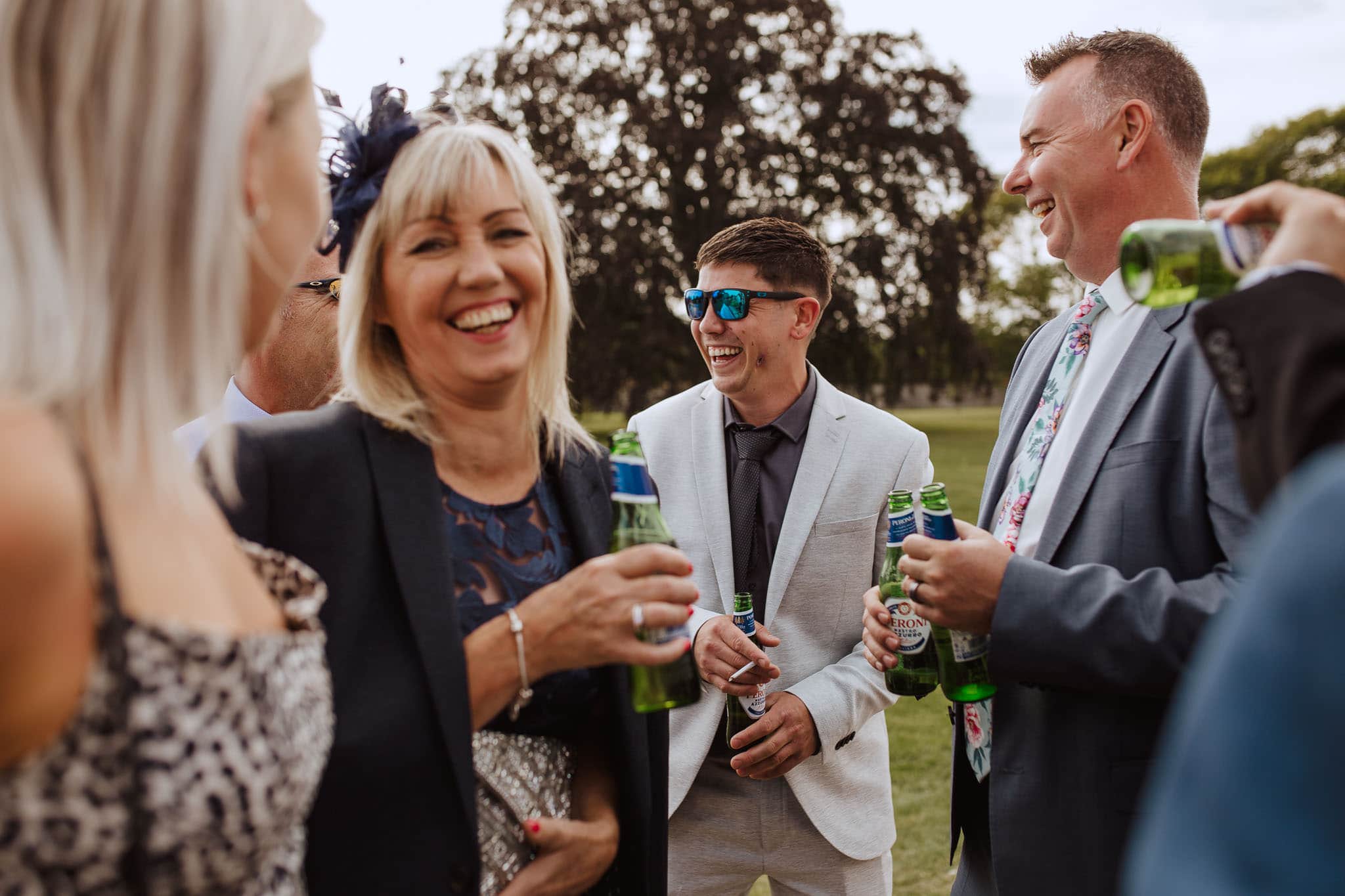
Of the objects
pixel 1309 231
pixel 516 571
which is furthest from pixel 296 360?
pixel 1309 231

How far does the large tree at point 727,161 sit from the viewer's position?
23.4 meters

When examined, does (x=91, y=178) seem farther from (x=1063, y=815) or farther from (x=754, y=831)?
(x=754, y=831)

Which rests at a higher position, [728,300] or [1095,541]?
[728,300]

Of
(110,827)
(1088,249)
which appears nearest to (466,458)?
(110,827)

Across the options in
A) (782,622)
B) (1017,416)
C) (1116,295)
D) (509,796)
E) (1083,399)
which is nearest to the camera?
(509,796)

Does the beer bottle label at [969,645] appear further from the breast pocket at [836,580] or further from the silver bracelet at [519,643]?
the silver bracelet at [519,643]

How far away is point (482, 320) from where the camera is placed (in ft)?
7.73

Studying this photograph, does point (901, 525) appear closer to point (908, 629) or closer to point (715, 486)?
point (908, 629)

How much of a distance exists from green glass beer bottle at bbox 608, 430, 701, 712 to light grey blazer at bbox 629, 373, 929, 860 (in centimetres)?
114

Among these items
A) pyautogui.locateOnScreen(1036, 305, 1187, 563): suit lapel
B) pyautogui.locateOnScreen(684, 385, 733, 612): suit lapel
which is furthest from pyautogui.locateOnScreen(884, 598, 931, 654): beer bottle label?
pyautogui.locateOnScreen(684, 385, 733, 612): suit lapel

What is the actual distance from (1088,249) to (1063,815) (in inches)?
68.7

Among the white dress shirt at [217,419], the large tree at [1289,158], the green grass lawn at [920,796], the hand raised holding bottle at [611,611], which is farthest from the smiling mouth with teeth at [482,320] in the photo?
the large tree at [1289,158]

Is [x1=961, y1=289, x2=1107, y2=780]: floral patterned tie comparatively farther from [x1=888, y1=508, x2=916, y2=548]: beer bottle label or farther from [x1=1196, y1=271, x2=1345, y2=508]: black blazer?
[x1=1196, y1=271, x2=1345, y2=508]: black blazer

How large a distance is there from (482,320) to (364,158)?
491 millimetres
